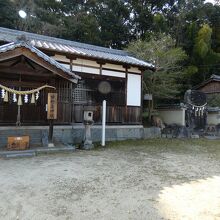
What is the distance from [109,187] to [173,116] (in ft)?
44.0

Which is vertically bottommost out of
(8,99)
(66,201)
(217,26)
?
(66,201)

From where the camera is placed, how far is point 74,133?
40.6 ft

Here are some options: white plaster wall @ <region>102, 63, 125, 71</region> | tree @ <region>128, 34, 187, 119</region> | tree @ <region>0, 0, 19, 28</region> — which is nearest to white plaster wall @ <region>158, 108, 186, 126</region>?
tree @ <region>128, 34, 187, 119</region>

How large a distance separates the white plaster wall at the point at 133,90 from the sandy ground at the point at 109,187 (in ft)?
17.9

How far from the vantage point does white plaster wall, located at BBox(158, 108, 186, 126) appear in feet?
58.2

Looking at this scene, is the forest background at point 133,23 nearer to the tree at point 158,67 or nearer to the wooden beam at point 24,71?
the tree at point 158,67

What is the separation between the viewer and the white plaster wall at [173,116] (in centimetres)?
1773

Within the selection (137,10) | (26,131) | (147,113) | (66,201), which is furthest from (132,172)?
(137,10)

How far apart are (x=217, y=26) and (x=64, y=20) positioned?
16.8 m

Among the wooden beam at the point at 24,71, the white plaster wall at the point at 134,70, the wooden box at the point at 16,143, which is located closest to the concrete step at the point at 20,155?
the wooden box at the point at 16,143

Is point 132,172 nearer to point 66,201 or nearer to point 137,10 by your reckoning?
point 66,201

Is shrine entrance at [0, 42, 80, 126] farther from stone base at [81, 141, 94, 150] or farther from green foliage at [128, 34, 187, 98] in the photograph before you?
green foliage at [128, 34, 187, 98]

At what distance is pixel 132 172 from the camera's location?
7352mm

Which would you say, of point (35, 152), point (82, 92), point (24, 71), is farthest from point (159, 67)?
point (35, 152)
